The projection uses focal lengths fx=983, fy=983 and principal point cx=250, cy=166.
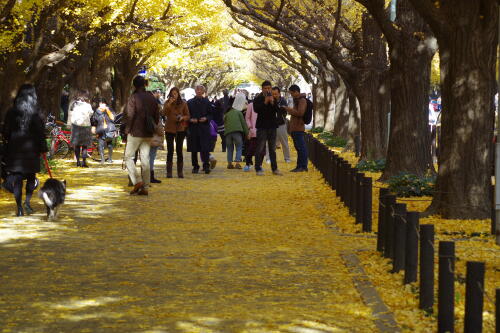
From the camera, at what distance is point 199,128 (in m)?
20.2

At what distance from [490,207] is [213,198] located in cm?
481

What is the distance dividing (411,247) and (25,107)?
6.38 m

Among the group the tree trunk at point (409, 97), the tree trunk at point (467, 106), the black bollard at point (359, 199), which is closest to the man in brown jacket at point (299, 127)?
the tree trunk at point (409, 97)

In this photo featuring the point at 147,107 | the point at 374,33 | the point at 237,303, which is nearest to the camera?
the point at 237,303

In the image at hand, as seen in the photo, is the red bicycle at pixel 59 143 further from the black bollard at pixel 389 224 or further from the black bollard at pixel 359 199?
the black bollard at pixel 389 224

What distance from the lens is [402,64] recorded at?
55.8ft

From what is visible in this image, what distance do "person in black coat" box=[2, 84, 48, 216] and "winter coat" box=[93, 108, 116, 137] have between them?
37.0 ft

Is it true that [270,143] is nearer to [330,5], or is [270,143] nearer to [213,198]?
[213,198]

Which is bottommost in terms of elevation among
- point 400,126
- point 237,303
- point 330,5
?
point 237,303

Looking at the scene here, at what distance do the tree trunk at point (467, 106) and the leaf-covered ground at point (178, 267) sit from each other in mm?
1705

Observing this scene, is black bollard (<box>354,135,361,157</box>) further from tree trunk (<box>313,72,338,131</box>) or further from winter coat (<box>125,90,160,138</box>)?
winter coat (<box>125,90,160,138</box>)

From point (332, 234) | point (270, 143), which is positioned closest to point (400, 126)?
point (270, 143)

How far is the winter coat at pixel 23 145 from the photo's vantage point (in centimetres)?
1226

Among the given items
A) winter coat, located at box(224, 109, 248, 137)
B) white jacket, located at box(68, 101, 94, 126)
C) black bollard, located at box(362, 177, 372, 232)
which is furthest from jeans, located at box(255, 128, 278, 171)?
black bollard, located at box(362, 177, 372, 232)
